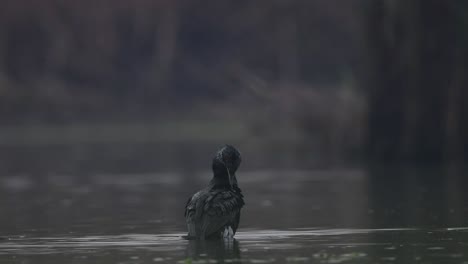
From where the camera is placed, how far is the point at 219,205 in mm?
18281

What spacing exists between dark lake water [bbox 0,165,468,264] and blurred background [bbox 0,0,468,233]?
93 mm

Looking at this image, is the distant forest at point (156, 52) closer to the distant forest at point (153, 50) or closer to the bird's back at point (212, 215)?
the distant forest at point (153, 50)

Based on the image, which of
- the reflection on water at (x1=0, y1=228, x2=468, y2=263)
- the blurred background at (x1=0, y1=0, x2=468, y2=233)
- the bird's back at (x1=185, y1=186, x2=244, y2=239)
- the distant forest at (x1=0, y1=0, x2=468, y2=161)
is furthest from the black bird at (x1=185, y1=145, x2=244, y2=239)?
the distant forest at (x1=0, y1=0, x2=468, y2=161)

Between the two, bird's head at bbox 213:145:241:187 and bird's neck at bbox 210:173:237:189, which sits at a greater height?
bird's head at bbox 213:145:241:187

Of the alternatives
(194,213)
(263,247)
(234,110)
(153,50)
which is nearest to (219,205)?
(194,213)

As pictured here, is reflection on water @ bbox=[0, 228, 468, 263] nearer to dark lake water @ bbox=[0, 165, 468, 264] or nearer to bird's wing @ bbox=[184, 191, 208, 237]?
dark lake water @ bbox=[0, 165, 468, 264]

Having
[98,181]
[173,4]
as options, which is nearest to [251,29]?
[173,4]

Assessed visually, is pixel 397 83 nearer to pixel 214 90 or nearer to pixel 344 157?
pixel 344 157

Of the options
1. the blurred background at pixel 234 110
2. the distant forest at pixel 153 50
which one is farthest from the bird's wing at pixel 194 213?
the distant forest at pixel 153 50

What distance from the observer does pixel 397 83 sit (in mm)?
35156

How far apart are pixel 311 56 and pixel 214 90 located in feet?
17.3

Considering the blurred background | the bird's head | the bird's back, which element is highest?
the blurred background

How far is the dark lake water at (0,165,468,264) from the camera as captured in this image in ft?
55.2

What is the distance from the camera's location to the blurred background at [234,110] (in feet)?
84.2
